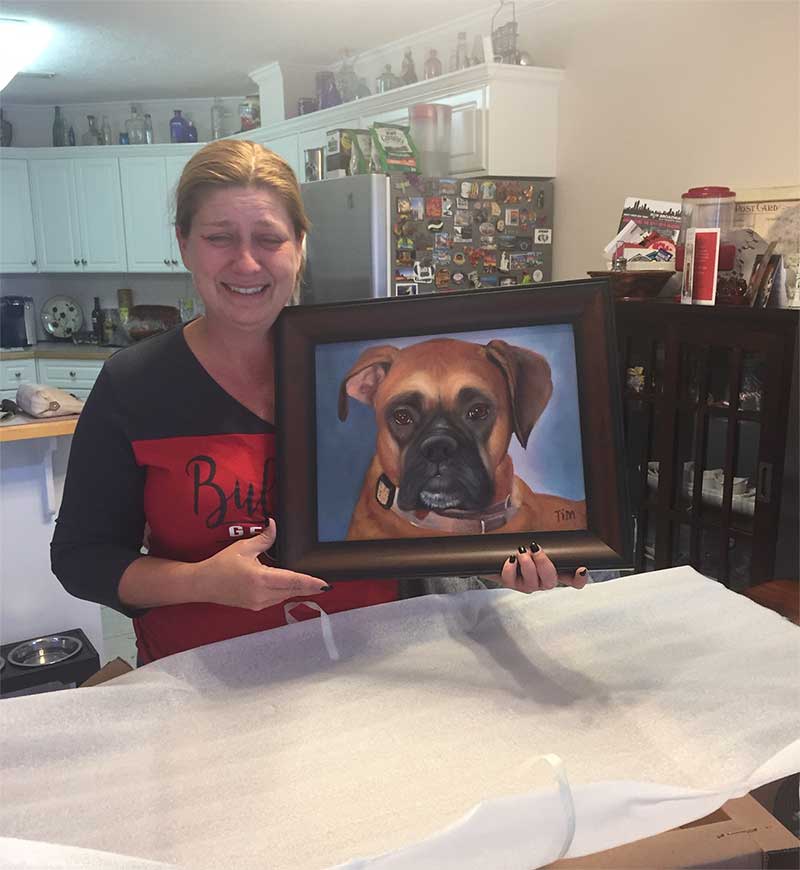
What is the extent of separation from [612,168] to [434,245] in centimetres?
69

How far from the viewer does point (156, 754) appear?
0.74 m

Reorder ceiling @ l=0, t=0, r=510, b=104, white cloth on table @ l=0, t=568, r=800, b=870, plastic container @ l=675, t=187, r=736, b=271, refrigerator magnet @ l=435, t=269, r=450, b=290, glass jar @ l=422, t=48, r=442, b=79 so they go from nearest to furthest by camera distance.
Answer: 1. white cloth on table @ l=0, t=568, r=800, b=870
2. plastic container @ l=675, t=187, r=736, b=271
3. refrigerator magnet @ l=435, t=269, r=450, b=290
4. ceiling @ l=0, t=0, r=510, b=104
5. glass jar @ l=422, t=48, r=442, b=79

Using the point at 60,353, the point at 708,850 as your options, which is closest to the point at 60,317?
the point at 60,353

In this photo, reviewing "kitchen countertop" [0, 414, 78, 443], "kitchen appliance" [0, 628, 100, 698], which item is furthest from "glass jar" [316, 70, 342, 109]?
"kitchen appliance" [0, 628, 100, 698]

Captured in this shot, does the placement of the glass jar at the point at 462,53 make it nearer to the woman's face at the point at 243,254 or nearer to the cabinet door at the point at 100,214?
the woman's face at the point at 243,254

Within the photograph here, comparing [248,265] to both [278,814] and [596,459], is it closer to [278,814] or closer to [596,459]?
[596,459]

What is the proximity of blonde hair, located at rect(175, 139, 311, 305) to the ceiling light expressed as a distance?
1.83 metres

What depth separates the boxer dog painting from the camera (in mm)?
904

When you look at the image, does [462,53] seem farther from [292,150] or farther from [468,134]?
[292,150]

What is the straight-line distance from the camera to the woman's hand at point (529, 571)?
868mm

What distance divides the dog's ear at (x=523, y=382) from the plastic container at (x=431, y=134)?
235 cm

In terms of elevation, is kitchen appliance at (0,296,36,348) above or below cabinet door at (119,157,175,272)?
below

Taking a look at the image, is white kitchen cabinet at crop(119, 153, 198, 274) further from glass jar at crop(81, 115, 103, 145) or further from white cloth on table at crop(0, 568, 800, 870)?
white cloth on table at crop(0, 568, 800, 870)

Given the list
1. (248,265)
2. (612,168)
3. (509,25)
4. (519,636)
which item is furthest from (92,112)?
(519,636)
